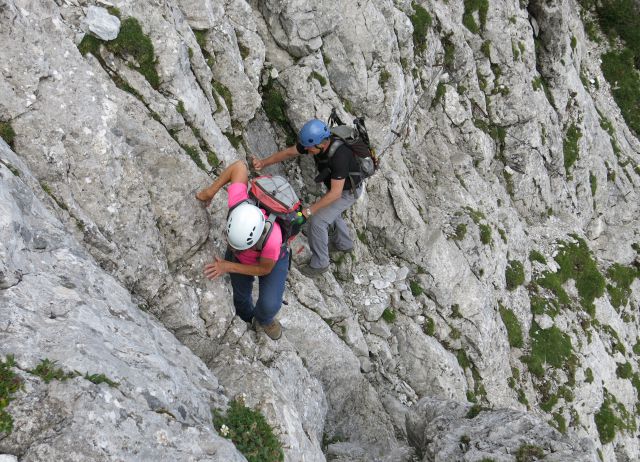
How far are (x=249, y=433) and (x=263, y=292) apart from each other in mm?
4024

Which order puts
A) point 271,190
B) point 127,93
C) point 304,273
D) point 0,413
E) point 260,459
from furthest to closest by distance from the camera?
point 304,273 → point 127,93 → point 271,190 → point 260,459 → point 0,413

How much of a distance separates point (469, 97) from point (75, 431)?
92.4 ft

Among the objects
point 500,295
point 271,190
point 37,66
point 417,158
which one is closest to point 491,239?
point 500,295

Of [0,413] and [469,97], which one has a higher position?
[469,97]

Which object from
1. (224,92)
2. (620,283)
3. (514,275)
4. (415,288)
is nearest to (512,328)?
(514,275)

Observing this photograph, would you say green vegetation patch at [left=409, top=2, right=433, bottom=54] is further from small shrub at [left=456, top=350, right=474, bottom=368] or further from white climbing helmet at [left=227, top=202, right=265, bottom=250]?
white climbing helmet at [left=227, top=202, right=265, bottom=250]

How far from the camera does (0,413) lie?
21.5ft

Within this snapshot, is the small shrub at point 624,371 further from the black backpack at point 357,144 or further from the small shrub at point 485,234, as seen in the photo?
the black backpack at point 357,144

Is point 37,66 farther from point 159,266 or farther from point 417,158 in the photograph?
point 417,158

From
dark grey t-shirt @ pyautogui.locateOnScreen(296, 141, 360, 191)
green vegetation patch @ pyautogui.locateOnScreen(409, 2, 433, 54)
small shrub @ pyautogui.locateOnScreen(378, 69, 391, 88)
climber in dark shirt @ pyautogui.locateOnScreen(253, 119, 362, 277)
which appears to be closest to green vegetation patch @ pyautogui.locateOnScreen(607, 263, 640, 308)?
green vegetation patch @ pyautogui.locateOnScreen(409, 2, 433, 54)

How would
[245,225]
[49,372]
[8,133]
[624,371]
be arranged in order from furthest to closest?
[624,371]
[245,225]
[8,133]
[49,372]

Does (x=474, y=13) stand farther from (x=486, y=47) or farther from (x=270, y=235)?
(x=270, y=235)

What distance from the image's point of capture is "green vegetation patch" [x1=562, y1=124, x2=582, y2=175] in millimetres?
35406

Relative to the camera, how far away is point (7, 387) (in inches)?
264
